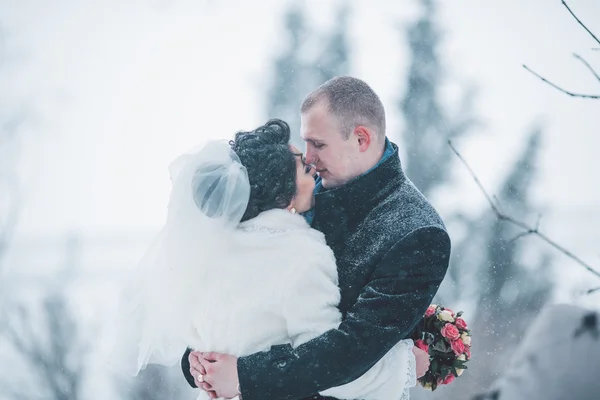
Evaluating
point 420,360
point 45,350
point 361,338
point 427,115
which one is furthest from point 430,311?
point 427,115

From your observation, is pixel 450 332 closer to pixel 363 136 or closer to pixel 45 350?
pixel 363 136

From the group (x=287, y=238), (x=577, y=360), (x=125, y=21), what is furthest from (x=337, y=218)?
(x=125, y=21)

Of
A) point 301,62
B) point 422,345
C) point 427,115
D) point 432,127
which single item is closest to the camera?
point 422,345

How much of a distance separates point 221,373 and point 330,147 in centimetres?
91

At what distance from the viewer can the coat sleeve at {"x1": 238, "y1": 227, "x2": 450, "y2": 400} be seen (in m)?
2.09

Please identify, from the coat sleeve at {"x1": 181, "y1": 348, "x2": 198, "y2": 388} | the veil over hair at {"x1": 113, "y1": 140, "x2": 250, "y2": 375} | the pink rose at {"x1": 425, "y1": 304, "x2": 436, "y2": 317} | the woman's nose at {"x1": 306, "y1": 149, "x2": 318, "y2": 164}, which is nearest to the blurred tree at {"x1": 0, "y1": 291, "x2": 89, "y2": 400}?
the coat sleeve at {"x1": 181, "y1": 348, "x2": 198, "y2": 388}

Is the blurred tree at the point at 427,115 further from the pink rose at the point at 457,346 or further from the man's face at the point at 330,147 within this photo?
the man's face at the point at 330,147

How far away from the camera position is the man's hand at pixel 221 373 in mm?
2158

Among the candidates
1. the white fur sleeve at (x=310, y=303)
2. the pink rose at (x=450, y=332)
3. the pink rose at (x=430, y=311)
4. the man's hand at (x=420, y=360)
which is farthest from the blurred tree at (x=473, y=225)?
the white fur sleeve at (x=310, y=303)

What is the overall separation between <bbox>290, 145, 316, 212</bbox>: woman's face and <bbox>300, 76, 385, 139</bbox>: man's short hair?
23 cm

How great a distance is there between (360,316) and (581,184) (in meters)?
43.5

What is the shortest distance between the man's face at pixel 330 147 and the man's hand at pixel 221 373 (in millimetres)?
799

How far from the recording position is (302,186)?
2359 millimetres

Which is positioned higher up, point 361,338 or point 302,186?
point 302,186
